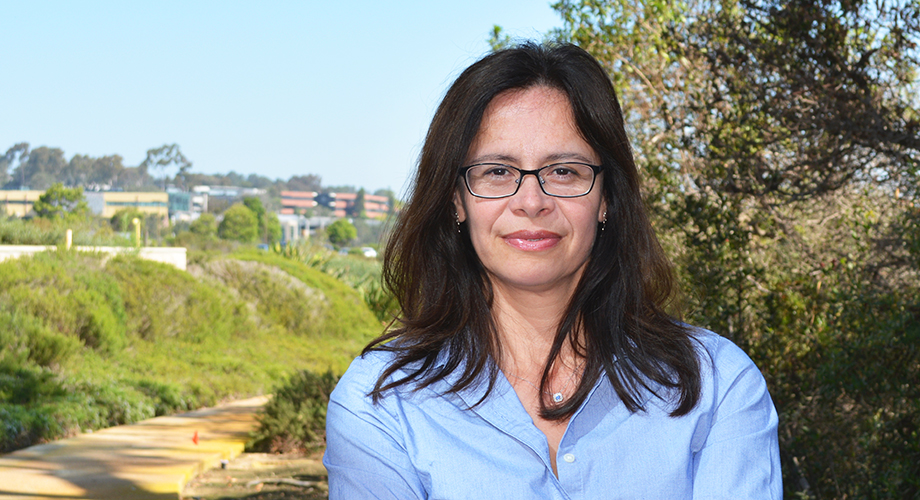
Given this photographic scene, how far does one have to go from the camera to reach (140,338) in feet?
47.2

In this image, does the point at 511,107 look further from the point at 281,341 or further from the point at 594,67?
the point at 281,341

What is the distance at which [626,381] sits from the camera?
166cm

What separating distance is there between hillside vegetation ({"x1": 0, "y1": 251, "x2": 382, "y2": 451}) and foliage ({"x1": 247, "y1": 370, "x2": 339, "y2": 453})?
514 millimetres

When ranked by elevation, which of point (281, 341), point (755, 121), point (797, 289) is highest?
point (755, 121)

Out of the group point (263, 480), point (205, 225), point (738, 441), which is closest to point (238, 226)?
point (205, 225)

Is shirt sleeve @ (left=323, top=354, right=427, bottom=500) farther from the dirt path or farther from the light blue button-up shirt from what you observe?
the dirt path

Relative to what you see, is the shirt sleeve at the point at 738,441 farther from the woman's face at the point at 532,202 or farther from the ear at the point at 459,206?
the ear at the point at 459,206

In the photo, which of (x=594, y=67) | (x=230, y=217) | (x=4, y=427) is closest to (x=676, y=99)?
(x=594, y=67)

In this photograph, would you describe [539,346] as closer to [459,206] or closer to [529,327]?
[529,327]

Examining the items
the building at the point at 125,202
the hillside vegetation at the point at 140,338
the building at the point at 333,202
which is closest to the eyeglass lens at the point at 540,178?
the hillside vegetation at the point at 140,338

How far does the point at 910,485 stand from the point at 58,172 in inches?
2389

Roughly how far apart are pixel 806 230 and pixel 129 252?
574 inches

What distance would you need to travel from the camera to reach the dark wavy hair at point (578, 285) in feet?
5.41

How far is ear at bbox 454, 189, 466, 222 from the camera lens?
5.73ft
